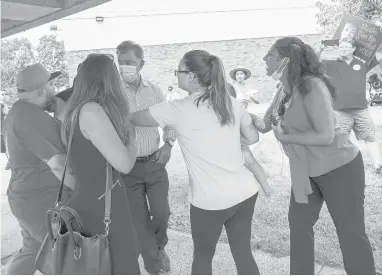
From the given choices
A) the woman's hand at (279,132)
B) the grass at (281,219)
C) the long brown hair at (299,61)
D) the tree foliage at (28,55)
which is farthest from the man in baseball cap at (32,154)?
the tree foliage at (28,55)

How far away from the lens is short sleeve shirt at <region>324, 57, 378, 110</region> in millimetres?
4113

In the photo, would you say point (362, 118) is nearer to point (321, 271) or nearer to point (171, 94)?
point (321, 271)

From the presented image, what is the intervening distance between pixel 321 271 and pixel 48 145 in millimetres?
2154

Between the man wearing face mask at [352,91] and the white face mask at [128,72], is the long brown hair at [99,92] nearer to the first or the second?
the white face mask at [128,72]

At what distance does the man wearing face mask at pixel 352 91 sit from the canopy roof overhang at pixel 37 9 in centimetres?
220

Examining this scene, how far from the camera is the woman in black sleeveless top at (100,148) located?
175 centimetres

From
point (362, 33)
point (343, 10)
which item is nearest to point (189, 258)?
point (362, 33)

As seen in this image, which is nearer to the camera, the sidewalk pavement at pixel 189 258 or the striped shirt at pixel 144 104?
the striped shirt at pixel 144 104

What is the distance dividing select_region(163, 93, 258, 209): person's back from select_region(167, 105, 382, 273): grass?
5.17 feet

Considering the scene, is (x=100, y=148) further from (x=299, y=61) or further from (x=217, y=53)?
(x=217, y=53)

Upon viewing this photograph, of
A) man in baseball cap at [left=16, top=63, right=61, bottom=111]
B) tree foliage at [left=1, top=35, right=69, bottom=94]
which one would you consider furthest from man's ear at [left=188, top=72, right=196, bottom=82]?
tree foliage at [left=1, top=35, right=69, bottom=94]

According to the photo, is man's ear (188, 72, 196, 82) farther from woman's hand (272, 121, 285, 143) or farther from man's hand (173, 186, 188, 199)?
man's hand (173, 186, 188, 199)

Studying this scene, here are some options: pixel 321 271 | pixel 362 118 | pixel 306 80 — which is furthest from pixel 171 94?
pixel 306 80

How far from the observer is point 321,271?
312 centimetres
